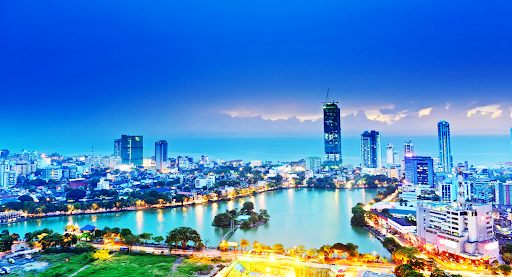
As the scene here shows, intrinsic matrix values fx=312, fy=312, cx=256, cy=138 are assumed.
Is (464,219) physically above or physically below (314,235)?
above

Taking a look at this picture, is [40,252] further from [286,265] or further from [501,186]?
[501,186]

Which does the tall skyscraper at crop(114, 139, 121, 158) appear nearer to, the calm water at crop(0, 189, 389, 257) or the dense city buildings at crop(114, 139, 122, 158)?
the dense city buildings at crop(114, 139, 122, 158)

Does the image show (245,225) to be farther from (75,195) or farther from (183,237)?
(75,195)

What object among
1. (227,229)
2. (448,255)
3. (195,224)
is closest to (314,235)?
(227,229)

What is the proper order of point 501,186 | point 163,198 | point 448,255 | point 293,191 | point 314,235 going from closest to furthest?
point 448,255, point 314,235, point 501,186, point 163,198, point 293,191

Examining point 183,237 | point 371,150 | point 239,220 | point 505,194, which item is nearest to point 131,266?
point 183,237

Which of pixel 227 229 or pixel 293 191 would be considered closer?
pixel 227 229

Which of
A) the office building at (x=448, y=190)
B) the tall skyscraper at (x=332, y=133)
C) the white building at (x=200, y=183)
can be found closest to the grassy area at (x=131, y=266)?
the white building at (x=200, y=183)
